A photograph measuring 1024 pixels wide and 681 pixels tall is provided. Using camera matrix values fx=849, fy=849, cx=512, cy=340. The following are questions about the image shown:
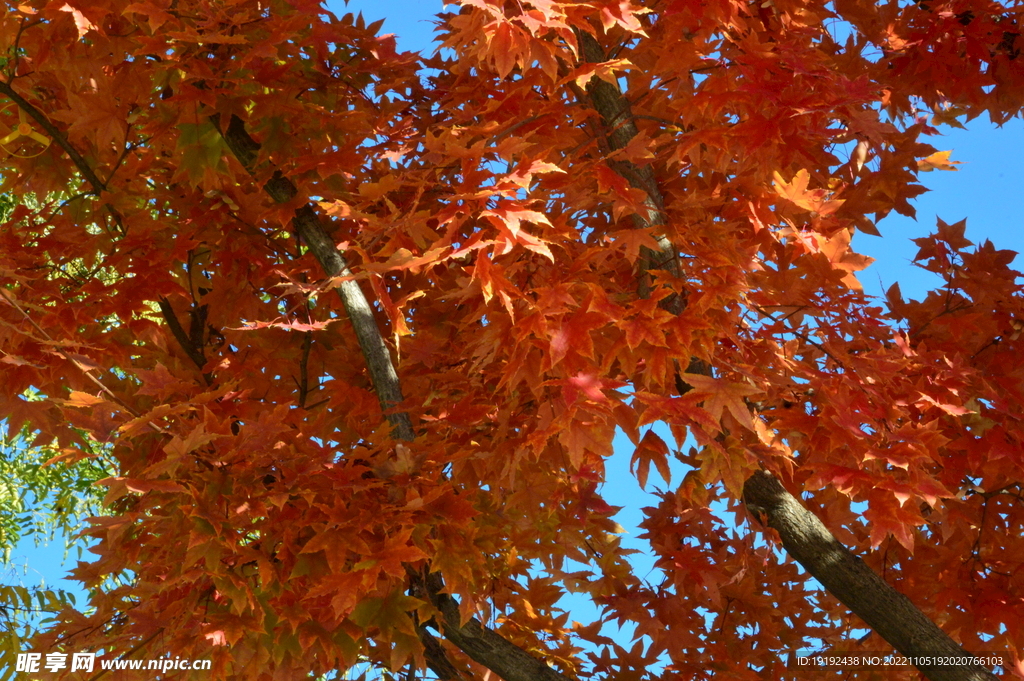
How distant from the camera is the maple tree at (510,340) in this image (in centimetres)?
210

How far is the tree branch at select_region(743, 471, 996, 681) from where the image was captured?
2523mm

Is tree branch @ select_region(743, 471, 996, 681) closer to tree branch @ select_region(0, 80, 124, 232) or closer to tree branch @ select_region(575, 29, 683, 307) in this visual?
tree branch @ select_region(575, 29, 683, 307)

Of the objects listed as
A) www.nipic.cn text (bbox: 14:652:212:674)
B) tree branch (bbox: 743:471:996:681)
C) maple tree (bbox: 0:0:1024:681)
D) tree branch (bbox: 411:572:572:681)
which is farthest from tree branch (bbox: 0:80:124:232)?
tree branch (bbox: 743:471:996:681)

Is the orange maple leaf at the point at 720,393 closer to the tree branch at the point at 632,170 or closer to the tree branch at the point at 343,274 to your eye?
the tree branch at the point at 632,170

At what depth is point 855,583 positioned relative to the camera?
2586 mm

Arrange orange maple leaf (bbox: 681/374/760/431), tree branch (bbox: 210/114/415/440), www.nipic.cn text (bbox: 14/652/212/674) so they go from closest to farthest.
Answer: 1. orange maple leaf (bbox: 681/374/760/431)
2. www.nipic.cn text (bbox: 14/652/212/674)
3. tree branch (bbox: 210/114/415/440)

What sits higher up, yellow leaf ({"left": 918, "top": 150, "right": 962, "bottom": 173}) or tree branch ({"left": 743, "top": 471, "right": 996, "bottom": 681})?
yellow leaf ({"left": 918, "top": 150, "right": 962, "bottom": 173})

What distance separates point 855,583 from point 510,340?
138cm

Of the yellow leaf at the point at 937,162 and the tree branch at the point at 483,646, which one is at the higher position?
the yellow leaf at the point at 937,162

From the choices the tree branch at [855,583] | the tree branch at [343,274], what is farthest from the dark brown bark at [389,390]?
the tree branch at [855,583]

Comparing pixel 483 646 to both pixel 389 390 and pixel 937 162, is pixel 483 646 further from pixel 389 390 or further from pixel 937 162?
pixel 937 162

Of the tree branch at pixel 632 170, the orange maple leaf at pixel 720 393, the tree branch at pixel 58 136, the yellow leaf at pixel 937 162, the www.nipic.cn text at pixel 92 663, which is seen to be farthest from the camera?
the yellow leaf at pixel 937 162

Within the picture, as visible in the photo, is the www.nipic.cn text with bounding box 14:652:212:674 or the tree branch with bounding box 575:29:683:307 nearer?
the www.nipic.cn text with bounding box 14:652:212:674

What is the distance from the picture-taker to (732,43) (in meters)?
2.51
